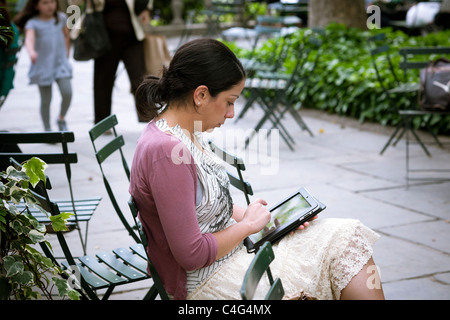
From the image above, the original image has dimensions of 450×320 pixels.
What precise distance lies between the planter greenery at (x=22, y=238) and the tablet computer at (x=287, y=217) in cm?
80

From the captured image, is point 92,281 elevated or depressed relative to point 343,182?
elevated

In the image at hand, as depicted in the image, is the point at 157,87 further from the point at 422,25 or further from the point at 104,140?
the point at 422,25

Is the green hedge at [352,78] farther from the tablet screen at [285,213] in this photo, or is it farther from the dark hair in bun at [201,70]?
the dark hair in bun at [201,70]

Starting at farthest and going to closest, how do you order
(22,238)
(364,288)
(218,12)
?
(218,12), (364,288), (22,238)

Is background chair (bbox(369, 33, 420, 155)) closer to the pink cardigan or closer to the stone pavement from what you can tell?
the stone pavement

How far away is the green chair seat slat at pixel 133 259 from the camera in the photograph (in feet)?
10.0

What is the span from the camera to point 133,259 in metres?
3.18

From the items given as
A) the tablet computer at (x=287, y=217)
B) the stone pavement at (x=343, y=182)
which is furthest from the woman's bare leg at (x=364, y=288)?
the stone pavement at (x=343, y=182)

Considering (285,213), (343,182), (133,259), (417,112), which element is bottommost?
(343,182)

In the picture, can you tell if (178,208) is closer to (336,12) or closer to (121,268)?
(121,268)

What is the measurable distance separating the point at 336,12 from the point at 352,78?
10.9 feet

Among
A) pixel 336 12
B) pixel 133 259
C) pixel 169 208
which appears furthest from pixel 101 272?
pixel 336 12

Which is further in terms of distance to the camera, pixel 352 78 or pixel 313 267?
pixel 352 78
